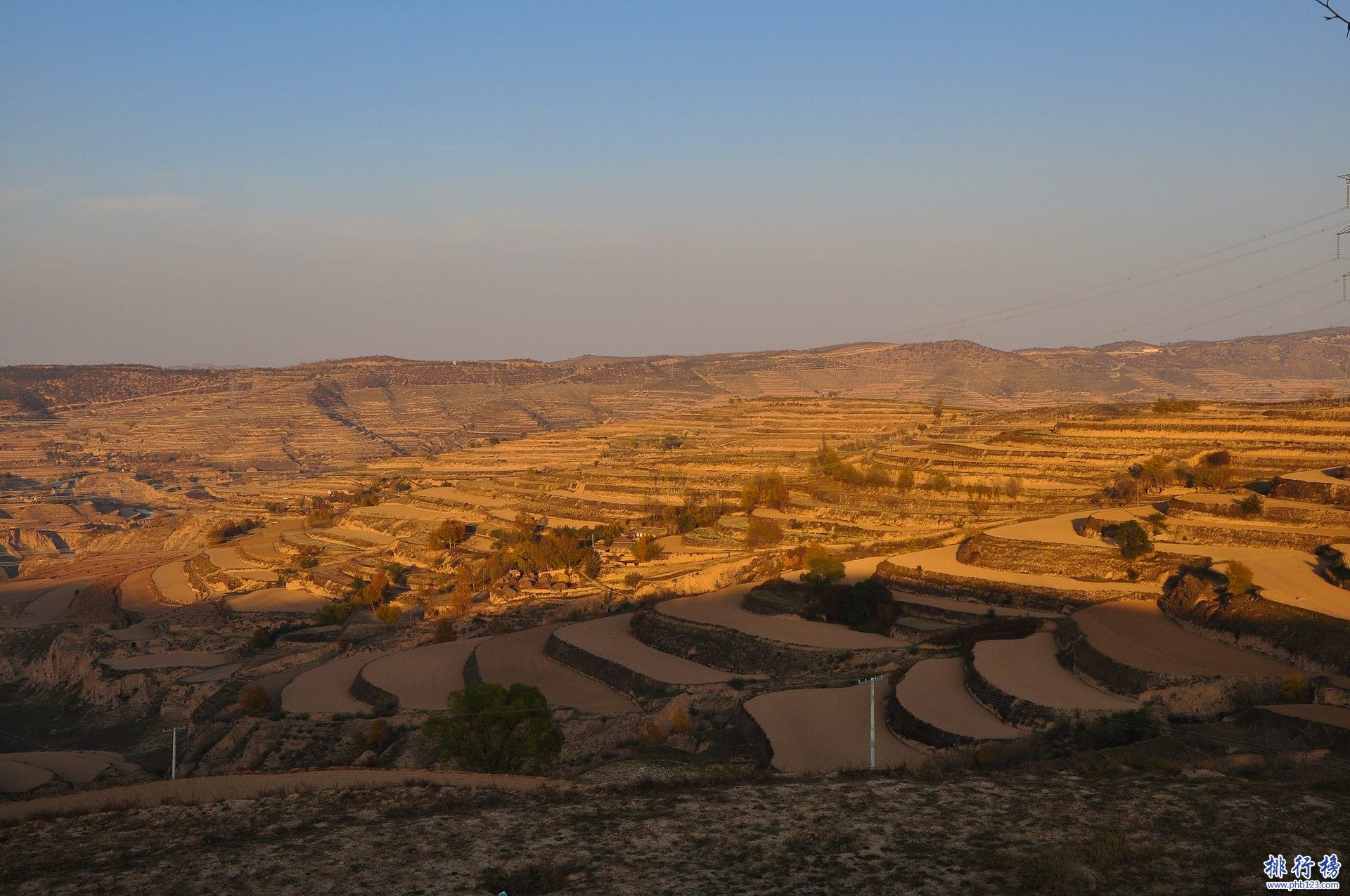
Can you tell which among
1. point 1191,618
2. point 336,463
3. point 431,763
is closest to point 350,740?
point 431,763

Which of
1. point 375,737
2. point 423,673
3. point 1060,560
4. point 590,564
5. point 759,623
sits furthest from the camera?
point 590,564

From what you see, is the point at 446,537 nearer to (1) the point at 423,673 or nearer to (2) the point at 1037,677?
(1) the point at 423,673

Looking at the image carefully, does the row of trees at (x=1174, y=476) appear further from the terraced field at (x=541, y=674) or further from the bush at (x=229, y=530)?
the bush at (x=229, y=530)

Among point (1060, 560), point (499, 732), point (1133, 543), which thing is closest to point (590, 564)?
point (1060, 560)

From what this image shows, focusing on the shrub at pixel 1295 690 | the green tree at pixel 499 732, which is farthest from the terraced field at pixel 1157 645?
the green tree at pixel 499 732

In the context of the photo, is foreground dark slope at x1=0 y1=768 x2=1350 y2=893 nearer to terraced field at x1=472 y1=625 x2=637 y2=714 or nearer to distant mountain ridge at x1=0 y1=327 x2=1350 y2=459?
terraced field at x1=472 y1=625 x2=637 y2=714

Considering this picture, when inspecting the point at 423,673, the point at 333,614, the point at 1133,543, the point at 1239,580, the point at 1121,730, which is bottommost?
the point at 333,614

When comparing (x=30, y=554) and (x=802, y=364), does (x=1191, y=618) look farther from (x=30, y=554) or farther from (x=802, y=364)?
(x=802, y=364)
